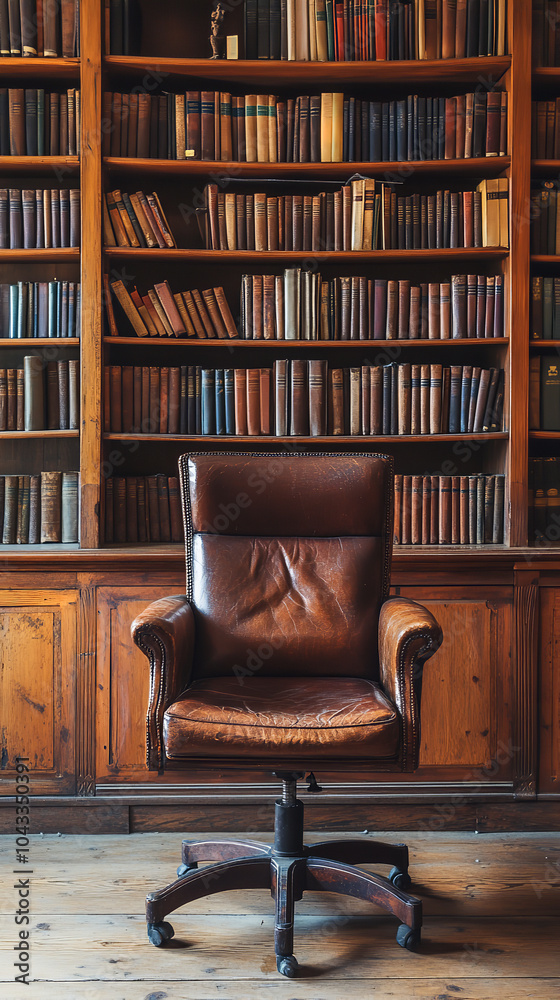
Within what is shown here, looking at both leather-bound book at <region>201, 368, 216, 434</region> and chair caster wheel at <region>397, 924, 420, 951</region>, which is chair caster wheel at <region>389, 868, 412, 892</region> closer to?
chair caster wheel at <region>397, 924, 420, 951</region>

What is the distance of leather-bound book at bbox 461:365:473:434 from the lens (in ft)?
8.86

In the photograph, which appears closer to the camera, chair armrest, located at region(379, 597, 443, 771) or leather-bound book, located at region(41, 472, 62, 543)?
chair armrest, located at region(379, 597, 443, 771)

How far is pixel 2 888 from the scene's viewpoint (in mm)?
2117

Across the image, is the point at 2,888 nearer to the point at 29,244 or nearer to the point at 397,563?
the point at 397,563

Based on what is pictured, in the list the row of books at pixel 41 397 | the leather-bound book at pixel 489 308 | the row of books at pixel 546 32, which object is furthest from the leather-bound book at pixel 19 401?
the row of books at pixel 546 32

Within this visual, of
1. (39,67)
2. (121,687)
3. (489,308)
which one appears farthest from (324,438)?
(39,67)

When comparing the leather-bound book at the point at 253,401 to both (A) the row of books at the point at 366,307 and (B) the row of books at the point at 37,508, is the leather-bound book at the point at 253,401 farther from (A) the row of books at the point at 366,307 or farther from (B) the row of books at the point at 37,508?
(B) the row of books at the point at 37,508

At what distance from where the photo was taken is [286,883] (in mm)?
1797

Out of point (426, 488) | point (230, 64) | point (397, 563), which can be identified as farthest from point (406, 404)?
point (230, 64)

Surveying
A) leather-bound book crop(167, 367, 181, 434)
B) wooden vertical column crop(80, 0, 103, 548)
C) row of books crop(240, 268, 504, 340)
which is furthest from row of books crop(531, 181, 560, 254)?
wooden vertical column crop(80, 0, 103, 548)

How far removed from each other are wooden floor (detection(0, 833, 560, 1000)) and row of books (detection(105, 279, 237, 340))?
1.65m

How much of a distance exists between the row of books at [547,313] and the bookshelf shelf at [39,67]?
1.66m

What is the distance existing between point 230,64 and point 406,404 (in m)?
1.24

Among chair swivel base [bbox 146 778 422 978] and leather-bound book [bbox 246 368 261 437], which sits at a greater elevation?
leather-bound book [bbox 246 368 261 437]
